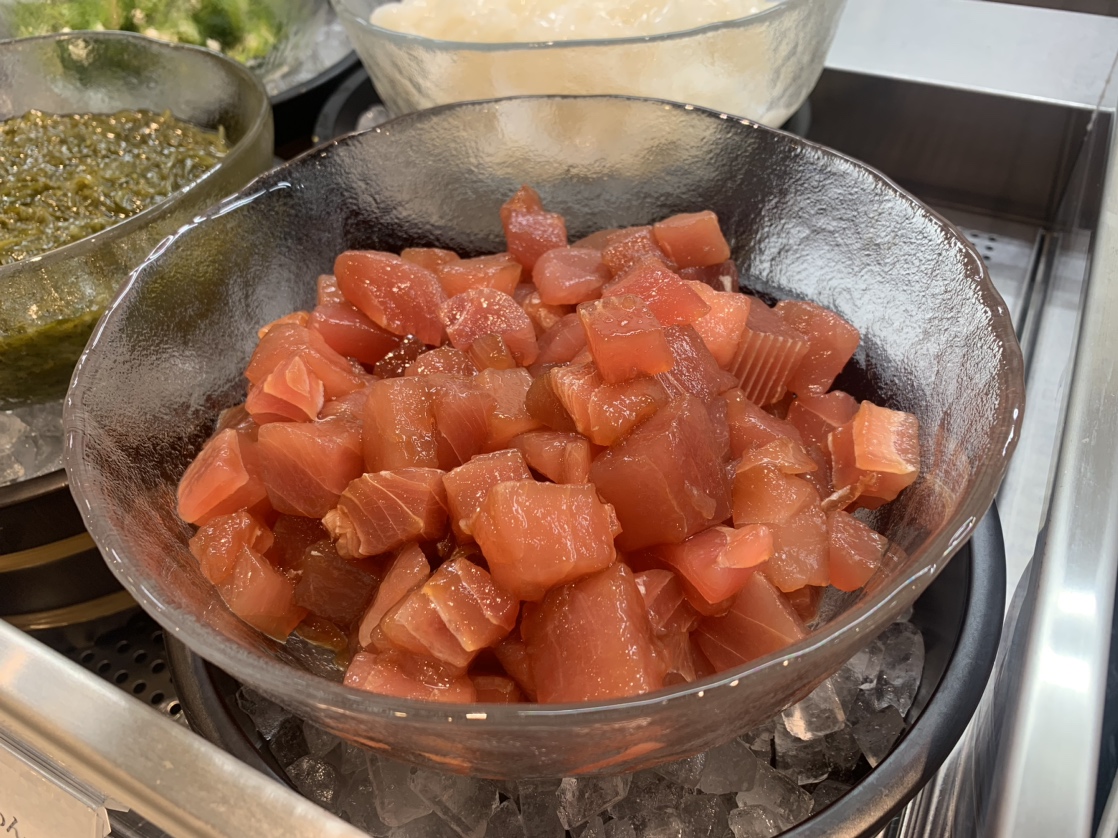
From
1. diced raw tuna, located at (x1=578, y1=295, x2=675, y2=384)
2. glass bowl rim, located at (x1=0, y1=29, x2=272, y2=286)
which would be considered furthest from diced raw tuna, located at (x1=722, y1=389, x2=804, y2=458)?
glass bowl rim, located at (x1=0, y1=29, x2=272, y2=286)

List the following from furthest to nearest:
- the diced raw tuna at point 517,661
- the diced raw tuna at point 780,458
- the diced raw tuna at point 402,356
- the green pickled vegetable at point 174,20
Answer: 1. the green pickled vegetable at point 174,20
2. the diced raw tuna at point 402,356
3. the diced raw tuna at point 780,458
4. the diced raw tuna at point 517,661

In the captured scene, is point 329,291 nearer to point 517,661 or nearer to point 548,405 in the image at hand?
point 548,405

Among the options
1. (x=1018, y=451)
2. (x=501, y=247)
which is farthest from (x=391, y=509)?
(x=1018, y=451)

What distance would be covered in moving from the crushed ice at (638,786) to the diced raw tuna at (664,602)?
174mm

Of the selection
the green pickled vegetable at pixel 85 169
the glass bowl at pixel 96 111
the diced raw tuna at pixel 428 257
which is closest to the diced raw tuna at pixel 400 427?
the diced raw tuna at pixel 428 257

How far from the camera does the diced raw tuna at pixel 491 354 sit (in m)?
0.96

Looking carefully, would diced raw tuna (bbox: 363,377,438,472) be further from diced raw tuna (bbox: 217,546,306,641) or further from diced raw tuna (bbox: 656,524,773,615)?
diced raw tuna (bbox: 656,524,773,615)

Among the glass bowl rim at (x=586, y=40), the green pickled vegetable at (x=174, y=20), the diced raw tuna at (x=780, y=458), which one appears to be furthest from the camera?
the green pickled vegetable at (x=174, y=20)

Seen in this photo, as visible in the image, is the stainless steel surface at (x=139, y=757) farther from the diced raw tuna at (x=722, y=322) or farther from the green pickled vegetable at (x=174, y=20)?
the green pickled vegetable at (x=174, y=20)

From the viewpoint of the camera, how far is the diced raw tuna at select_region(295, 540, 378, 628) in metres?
0.82

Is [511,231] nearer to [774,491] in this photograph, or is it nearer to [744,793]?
[774,491]

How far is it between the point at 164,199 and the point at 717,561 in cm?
97

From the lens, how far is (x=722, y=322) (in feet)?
3.06

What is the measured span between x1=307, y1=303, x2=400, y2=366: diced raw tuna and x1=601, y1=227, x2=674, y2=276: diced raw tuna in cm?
28
